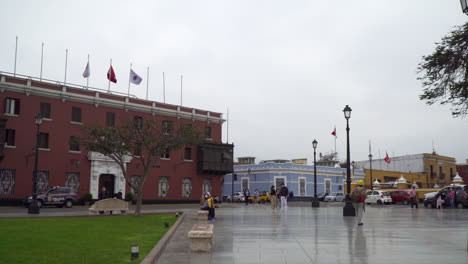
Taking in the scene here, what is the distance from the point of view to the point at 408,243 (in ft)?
34.1

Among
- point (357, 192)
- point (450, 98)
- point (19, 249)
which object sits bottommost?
point (19, 249)

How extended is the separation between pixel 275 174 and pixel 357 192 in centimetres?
4075

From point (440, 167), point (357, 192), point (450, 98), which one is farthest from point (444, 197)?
point (440, 167)

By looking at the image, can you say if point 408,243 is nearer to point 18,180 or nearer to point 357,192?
point 357,192

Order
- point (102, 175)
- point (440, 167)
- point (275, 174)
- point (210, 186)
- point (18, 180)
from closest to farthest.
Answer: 1. point (18, 180)
2. point (102, 175)
3. point (210, 186)
4. point (275, 174)
5. point (440, 167)

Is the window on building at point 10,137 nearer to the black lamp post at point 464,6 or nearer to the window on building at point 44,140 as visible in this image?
the window on building at point 44,140

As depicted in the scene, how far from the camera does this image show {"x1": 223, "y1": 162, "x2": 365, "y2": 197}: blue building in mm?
57500

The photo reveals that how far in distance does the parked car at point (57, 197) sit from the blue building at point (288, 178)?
25676mm

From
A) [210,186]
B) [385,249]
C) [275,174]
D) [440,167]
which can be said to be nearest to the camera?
[385,249]

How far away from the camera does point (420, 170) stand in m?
73.7

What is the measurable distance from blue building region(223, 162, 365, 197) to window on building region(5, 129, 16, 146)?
1112 inches

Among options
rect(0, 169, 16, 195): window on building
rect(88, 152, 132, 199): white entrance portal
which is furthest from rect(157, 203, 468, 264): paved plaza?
rect(88, 152, 132, 199): white entrance portal

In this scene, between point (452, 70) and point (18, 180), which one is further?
point (18, 180)

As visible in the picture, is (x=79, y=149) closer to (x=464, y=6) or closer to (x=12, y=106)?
(x=12, y=106)
